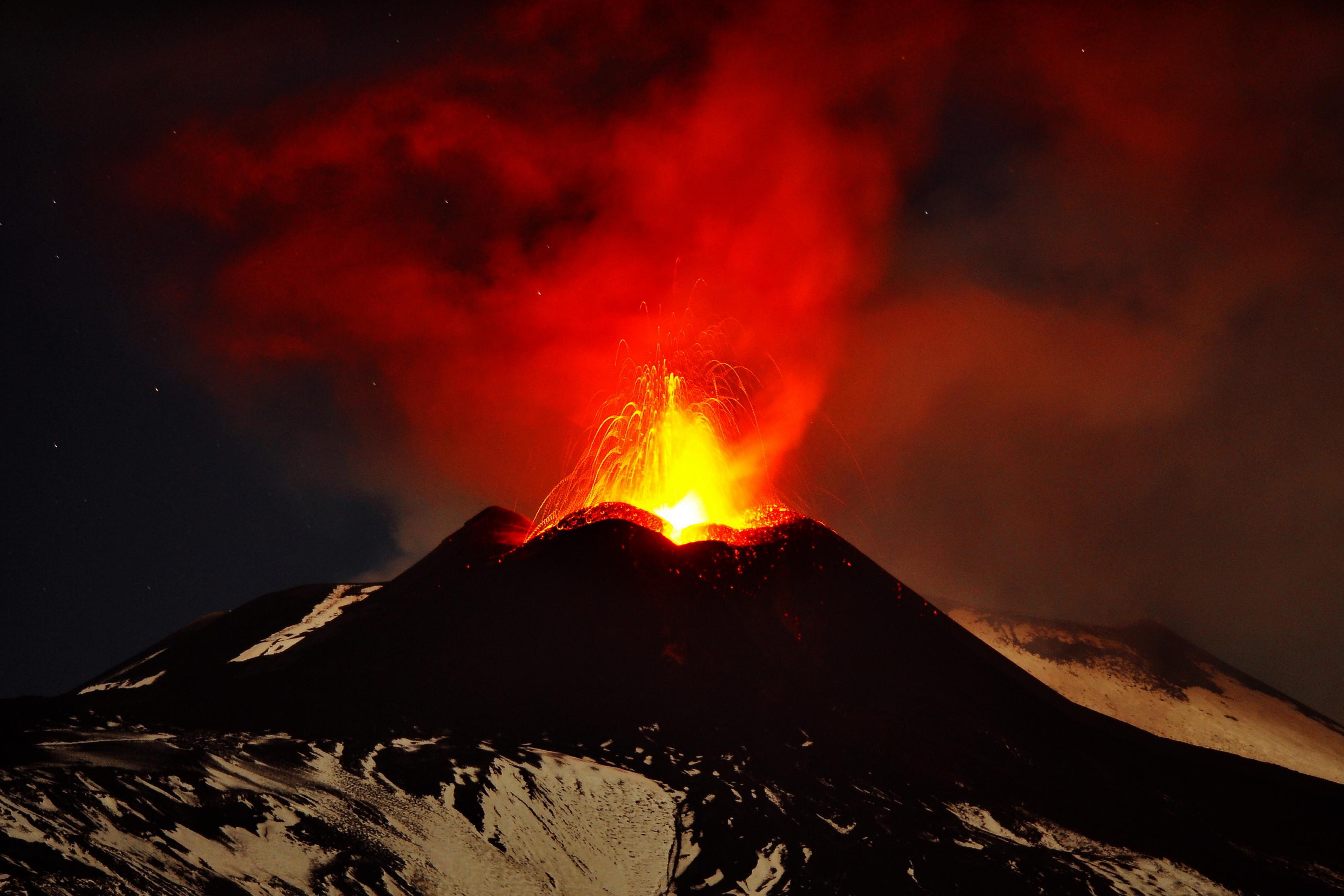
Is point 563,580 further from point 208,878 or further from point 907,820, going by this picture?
point 208,878

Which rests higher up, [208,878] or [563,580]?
[563,580]

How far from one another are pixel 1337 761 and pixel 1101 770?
97.1ft

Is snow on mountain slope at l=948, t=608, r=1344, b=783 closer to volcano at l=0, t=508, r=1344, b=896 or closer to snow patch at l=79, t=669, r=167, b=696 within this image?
volcano at l=0, t=508, r=1344, b=896

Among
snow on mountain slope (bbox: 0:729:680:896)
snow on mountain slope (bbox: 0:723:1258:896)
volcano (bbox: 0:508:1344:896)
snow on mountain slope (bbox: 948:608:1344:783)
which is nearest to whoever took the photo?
snow on mountain slope (bbox: 0:729:680:896)

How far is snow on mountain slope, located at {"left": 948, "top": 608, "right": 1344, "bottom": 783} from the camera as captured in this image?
52969mm

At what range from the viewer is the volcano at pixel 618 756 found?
798 inches

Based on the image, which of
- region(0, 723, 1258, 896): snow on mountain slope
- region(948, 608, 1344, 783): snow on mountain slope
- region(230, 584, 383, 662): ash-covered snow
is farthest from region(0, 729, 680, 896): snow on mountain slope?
region(948, 608, 1344, 783): snow on mountain slope

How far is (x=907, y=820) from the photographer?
27.0 m

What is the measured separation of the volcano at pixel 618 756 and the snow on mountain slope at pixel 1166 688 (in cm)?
1804

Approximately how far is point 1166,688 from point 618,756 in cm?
4700

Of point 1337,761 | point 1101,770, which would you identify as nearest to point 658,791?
point 1101,770

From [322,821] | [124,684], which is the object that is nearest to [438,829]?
[322,821]

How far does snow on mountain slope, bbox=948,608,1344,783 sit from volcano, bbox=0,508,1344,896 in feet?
59.2

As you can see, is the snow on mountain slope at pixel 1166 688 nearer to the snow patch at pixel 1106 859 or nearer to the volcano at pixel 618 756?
the volcano at pixel 618 756
